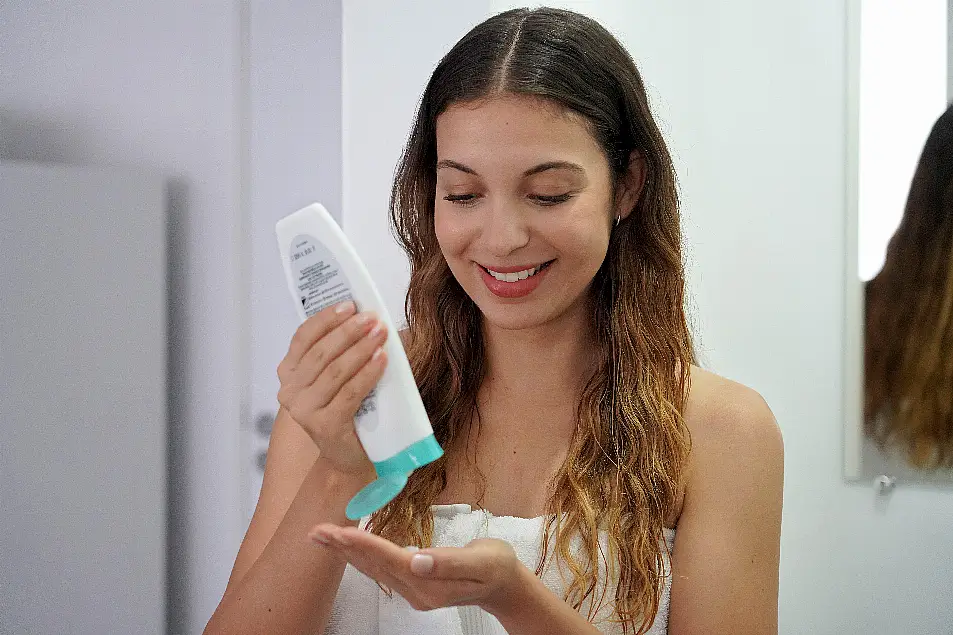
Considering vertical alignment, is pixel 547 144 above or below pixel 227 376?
above

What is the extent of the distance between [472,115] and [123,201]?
56cm

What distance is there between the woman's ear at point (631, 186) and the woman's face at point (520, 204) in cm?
4

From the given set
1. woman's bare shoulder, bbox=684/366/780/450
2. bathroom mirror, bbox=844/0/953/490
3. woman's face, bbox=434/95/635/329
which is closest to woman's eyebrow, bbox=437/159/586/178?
woman's face, bbox=434/95/635/329

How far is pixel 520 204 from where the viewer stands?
65 centimetres

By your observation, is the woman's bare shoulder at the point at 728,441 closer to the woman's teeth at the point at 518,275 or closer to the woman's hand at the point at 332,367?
the woman's teeth at the point at 518,275

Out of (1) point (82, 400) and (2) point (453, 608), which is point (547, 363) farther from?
(1) point (82, 400)

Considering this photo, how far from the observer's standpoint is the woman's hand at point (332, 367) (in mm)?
548

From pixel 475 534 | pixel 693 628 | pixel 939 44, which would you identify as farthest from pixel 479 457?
pixel 939 44

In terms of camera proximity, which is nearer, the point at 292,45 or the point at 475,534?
the point at 475,534

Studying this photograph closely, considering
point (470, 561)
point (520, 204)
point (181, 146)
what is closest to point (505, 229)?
point (520, 204)

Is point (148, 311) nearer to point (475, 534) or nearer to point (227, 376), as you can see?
point (227, 376)

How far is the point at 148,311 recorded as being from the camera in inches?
41.0

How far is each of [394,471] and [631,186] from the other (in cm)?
34

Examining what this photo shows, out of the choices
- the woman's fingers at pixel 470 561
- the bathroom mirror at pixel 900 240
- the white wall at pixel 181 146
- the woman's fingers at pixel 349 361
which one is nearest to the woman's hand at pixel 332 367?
the woman's fingers at pixel 349 361
